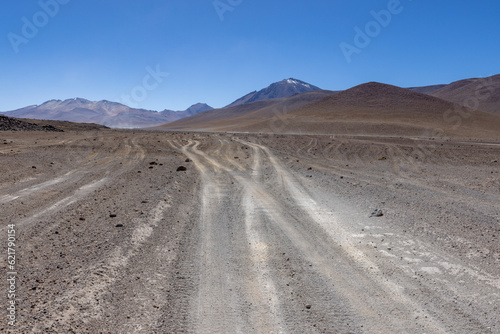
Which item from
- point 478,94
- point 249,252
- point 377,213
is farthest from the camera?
point 478,94

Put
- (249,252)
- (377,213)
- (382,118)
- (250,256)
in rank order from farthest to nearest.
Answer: (382,118) → (377,213) → (249,252) → (250,256)

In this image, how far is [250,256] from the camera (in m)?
5.66

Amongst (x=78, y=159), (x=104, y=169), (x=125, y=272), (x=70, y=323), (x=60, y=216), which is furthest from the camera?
(x=78, y=159)

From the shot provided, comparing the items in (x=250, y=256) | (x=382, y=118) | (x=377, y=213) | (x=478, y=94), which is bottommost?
(x=250, y=256)

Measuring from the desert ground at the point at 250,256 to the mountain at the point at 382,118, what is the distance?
148 feet

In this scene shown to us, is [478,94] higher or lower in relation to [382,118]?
higher

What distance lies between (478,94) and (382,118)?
106883 mm

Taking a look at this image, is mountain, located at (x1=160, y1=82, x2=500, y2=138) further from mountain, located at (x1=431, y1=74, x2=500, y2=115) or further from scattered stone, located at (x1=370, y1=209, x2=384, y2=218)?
mountain, located at (x1=431, y1=74, x2=500, y2=115)

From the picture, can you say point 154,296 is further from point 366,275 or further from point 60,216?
point 60,216

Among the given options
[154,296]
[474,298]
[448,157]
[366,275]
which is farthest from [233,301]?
[448,157]

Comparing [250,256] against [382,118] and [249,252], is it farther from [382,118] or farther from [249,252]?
[382,118]

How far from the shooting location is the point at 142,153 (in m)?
20.7

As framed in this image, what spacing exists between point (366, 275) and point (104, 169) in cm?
1185

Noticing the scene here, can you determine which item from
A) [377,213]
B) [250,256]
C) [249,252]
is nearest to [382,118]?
[377,213]
